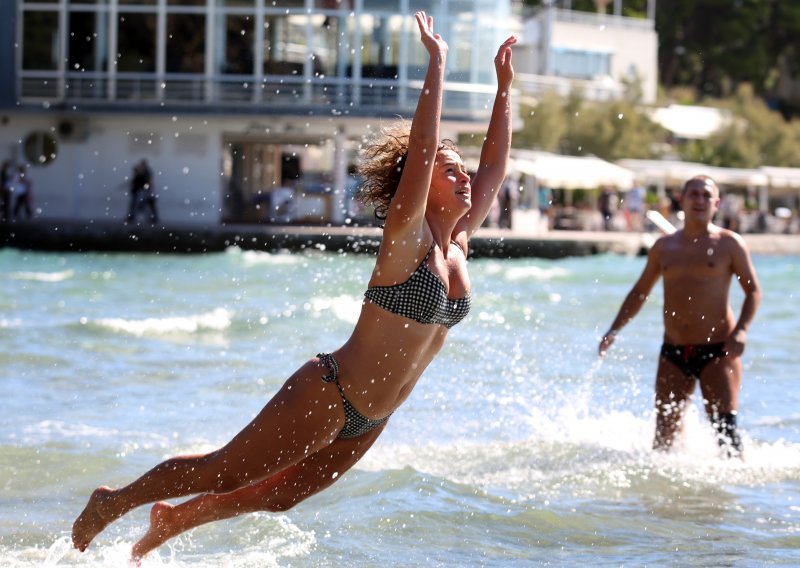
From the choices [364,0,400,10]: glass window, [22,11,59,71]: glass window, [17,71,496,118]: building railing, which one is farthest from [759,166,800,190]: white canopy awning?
[22,11,59,71]: glass window

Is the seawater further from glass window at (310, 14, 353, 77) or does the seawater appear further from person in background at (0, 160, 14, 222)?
glass window at (310, 14, 353, 77)

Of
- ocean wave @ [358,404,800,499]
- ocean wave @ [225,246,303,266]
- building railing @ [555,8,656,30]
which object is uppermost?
building railing @ [555,8,656,30]

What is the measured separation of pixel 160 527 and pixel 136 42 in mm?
31709

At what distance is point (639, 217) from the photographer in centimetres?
3584

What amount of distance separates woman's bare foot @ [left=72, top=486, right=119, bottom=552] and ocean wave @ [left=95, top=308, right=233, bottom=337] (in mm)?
9378

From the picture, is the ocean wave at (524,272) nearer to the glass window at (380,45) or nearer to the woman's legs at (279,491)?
the glass window at (380,45)

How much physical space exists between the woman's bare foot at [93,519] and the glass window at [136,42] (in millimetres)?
31286

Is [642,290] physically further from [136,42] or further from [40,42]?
[40,42]

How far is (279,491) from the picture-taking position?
4.99 meters

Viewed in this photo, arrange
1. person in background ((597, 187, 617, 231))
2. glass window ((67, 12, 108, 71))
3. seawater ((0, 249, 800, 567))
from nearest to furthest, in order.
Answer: seawater ((0, 249, 800, 567))
glass window ((67, 12, 108, 71))
person in background ((597, 187, 617, 231))

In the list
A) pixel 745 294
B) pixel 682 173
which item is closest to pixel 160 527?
pixel 745 294

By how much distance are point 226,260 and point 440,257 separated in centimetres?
2209

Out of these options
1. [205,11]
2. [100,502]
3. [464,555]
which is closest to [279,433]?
[100,502]

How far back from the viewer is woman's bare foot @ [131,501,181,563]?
16.7ft
